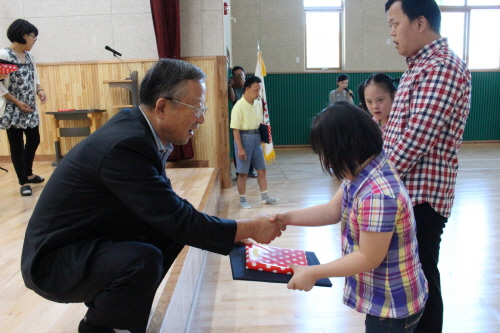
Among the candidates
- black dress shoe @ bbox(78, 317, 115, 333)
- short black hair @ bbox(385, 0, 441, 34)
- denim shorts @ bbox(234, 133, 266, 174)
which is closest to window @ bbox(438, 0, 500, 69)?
denim shorts @ bbox(234, 133, 266, 174)

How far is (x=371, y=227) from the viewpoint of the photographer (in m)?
0.93

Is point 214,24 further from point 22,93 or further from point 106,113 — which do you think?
Answer: point 22,93

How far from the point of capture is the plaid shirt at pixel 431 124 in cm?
121

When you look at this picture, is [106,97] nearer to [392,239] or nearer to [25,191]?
[25,191]

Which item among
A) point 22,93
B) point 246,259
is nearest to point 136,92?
point 22,93

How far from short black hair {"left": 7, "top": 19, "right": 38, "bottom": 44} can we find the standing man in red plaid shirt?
293 centimetres

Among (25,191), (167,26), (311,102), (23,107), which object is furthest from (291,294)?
(311,102)

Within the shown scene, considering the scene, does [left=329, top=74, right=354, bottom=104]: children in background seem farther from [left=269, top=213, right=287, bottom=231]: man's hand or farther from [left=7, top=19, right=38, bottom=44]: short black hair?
[left=269, top=213, right=287, bottom=231]: man's hand

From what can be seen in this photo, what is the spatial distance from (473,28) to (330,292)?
972cm

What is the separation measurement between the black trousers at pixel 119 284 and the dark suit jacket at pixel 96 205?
1.4 inches

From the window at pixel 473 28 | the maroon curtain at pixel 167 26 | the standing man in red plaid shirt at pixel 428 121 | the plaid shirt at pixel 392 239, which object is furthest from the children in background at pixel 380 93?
the window at pixel 473 28

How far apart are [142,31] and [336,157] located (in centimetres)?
449

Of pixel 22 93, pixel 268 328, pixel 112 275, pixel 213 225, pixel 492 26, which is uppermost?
pixel 492 26

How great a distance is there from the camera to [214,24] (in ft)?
15.4
